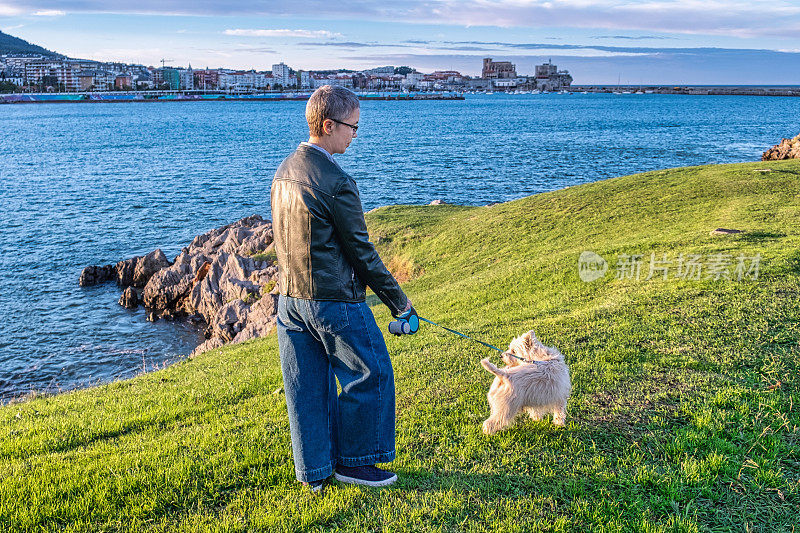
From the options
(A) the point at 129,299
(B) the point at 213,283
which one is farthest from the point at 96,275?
(B) the point at 213,283

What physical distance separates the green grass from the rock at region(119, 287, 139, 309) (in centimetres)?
1298

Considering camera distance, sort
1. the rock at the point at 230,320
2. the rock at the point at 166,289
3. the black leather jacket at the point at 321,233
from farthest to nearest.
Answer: the rock at the point at 166,289, the rock at the point at 230,320, the black leather jacket at the point at 321,233

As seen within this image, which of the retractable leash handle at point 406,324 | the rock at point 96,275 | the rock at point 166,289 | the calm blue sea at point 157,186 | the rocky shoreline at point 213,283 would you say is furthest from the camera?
the rock at point 96,275

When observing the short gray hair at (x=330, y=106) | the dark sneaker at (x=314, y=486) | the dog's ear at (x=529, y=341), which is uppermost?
the short gray hair at (x=330, y=106)

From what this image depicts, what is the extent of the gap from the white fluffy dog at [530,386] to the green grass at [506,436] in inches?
8.8

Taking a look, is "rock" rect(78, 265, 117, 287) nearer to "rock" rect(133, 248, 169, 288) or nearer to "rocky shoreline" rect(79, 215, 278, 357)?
"rocky shoreline" rect(79, 215, 278, 357)

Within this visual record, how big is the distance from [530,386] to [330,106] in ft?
10.4

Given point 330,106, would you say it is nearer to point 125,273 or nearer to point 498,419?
point 498,419

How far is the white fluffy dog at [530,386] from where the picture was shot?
207 inches

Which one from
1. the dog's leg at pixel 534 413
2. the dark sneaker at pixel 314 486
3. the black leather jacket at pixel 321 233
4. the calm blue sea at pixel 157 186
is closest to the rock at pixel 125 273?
the calm blue sea at pixel 157 186

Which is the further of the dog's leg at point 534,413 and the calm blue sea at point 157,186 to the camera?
the calm blue sea at point 157,186

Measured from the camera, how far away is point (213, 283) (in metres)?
21.7

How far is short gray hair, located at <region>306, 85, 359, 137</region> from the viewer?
397 cm

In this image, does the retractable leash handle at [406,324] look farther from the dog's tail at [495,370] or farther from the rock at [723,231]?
the rock at [723,231]
